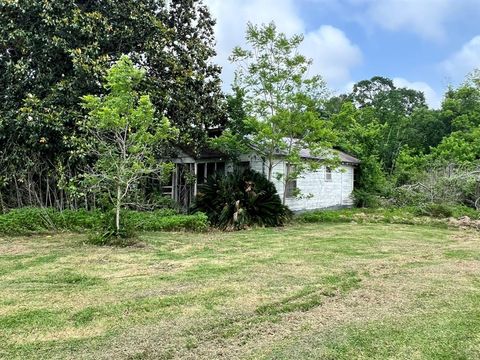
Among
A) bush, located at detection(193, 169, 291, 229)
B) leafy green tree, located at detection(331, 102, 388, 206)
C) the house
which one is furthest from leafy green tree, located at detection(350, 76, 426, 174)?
bush, located at detection(193, 169, 291, 229)

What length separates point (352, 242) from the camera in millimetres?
9594

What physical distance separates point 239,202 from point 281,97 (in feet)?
12.6

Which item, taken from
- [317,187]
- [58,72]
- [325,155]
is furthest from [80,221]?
[317,187]

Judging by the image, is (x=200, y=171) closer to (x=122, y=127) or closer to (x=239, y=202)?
(x=239, y=202)

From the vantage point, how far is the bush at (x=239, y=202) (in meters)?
12.1

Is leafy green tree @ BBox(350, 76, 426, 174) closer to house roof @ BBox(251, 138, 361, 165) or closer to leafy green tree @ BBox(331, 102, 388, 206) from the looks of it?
leafy green tree @ BBox(331, 102, 388, 206)

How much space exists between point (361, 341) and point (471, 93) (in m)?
29.8

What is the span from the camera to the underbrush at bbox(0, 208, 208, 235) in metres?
9.98

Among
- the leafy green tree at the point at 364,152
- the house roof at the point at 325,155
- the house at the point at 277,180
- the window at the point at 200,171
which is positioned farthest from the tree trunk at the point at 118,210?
the leafy green tree at the point at 364,152

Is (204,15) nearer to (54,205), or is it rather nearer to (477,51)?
(54,205)

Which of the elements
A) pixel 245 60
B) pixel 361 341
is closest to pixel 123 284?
pixel 361 341

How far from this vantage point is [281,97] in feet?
45.0

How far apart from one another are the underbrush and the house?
9.09 feet

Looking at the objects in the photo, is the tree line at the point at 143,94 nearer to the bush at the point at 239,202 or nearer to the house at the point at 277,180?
the house at the point at 277,180
